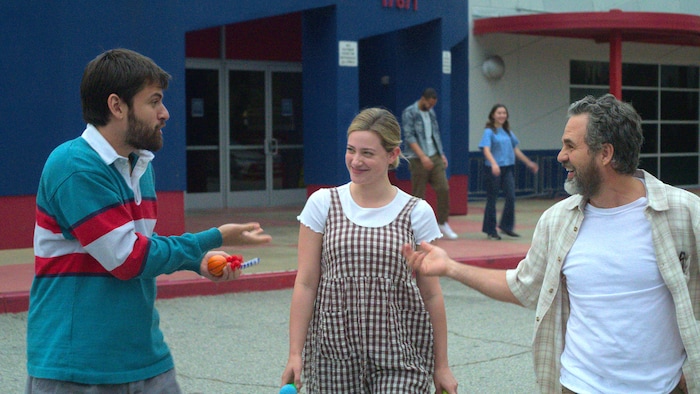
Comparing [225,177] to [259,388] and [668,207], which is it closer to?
[259,388]

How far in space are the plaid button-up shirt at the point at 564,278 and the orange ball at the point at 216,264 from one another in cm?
102

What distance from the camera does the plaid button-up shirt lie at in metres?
3.29

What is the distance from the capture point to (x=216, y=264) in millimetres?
3596

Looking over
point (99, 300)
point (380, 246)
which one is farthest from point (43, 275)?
point (380, 246)

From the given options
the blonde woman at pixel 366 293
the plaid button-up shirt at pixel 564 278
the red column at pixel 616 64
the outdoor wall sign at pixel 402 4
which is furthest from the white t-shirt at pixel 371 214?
the red column at pixel 616 64

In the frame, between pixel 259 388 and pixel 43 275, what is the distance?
3.33m

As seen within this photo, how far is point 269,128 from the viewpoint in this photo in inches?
764

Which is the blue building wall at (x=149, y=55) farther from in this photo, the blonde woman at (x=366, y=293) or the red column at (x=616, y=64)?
the blonde woman at (x=366, y=293)

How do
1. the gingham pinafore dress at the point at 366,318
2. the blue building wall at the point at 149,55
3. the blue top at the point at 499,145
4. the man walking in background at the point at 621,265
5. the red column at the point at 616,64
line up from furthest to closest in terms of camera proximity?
the red column at the point at 616,64 < the blue top at the point at 499,145 < the blue building wall at the point at 149,55 < the gingham pinafore dress at the point at 366,318 < the man walking in background at the point at 621,265

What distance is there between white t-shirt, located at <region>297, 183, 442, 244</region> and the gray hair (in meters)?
0.78

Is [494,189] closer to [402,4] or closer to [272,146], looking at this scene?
[402,4]

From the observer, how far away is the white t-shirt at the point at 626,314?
10.9 ft

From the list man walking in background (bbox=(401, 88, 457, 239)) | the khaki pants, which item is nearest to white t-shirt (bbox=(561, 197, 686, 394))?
man walking in background (bbox=(401, 88, 457, 239))

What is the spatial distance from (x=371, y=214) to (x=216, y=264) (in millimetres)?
648
